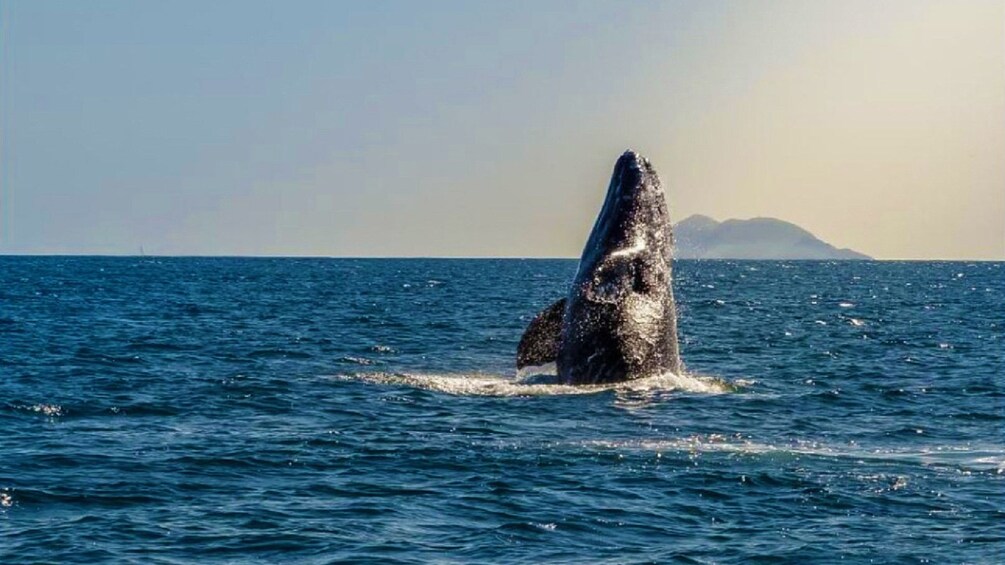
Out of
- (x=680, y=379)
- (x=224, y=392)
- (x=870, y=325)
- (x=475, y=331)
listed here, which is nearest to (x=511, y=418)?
(x=680, y=379)

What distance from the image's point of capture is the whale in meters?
21.2

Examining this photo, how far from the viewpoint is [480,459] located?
15.4 metres

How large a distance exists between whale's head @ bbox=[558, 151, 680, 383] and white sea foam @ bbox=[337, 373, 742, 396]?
0.27m

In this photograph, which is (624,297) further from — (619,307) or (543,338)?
(543,338)

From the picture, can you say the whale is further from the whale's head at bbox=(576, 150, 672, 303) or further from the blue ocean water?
the blue ocean water

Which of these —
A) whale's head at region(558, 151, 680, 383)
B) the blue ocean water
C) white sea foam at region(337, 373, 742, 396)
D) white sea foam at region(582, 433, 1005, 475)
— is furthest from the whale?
white sea foam at region(582, 433, 1005, 475)

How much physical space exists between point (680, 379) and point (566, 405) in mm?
3228

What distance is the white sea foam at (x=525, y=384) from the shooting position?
68.8 feet

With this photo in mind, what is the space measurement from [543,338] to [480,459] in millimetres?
6531

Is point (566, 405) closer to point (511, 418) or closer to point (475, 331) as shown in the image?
point (511, 418)

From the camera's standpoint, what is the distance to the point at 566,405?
1950cm

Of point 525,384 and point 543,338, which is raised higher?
point 543,338

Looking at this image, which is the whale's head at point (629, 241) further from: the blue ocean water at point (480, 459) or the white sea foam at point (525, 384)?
the blue ocean water at point (480, 459)

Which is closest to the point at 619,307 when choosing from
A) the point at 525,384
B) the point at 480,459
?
the point at 525,384
